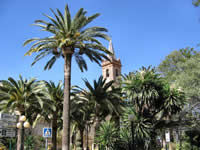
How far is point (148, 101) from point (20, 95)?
39.2 ft

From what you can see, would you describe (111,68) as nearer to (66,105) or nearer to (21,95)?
(21,95)

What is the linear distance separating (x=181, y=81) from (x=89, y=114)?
12.1m

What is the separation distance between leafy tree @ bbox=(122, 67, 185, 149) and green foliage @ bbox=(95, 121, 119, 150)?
2250mm

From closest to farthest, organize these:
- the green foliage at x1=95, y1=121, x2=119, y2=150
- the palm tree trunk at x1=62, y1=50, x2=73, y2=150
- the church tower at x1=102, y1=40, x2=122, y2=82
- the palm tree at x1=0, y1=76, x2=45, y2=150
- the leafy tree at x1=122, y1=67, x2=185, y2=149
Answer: the palm tree trunk at x1=62, y1=50, x2=73, y2=150 → the palm tree at x1=0, y1=76, x2=45, y2=150 → the green foliage at x1=95, y1=121, x2=119, y2=150 → the leafy tree at x1=122, y1=67, x2=185, y2=149 → the church tower at x1=102, y1=40, x2=122, y2=82

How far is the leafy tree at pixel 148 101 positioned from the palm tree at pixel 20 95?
8.63 meters

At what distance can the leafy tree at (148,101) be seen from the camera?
21.0m

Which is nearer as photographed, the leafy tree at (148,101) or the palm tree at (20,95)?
the palm tree at (20,95)

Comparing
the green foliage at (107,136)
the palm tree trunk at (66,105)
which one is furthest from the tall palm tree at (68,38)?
the green foliage at (107,136)

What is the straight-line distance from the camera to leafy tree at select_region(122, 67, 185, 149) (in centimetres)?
2102

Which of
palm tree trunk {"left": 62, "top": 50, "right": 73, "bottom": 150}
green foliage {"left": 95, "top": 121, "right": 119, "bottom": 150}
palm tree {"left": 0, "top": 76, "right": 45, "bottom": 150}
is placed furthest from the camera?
green foliage {"left": 95, "top": 121, "right": 119, "bottom": 150}

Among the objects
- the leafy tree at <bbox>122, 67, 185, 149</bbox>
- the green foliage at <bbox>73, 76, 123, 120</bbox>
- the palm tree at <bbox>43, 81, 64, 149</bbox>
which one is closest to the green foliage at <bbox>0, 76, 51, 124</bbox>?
the palm tree at <bbox>43, 81, 64, 149</bbox>

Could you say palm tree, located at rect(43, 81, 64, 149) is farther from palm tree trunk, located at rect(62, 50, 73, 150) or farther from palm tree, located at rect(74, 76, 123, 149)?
palm tree trunk, located at rect(62, 50, 73, 150)

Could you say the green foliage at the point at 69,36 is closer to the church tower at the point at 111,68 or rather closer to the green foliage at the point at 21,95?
the green foliage at the point at 21,95

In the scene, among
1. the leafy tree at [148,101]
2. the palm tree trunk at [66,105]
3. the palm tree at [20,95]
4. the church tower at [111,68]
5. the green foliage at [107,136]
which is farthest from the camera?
the church tower at [111,68]
